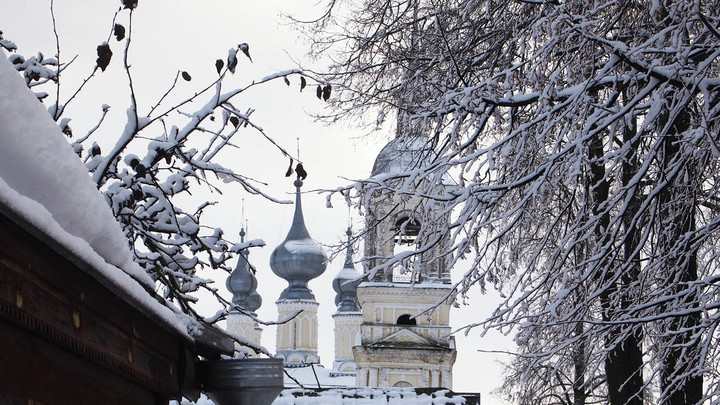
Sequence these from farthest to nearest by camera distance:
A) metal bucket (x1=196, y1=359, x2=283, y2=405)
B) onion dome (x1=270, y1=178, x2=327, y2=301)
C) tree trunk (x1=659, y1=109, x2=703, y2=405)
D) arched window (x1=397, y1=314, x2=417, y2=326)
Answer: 1. onion dome (x1=270, y1=178, x2=327, y2=301)
2. arched window (x1=397, y1=314, x2=417, y2=326)
3. tree trunk (x1=659, y1=109, x2=703, y2=405)
4. metal bucket (x1=196, y1=359, x2=283, y2=405)

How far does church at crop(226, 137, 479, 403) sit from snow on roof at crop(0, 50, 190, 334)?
199 centimetres

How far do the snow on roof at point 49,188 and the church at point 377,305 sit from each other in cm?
199

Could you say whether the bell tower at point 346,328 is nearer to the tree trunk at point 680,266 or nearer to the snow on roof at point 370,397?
the snow on roof at point 370,397

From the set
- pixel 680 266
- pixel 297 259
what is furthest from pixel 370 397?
pixel 297 259

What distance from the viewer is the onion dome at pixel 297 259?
191 feet

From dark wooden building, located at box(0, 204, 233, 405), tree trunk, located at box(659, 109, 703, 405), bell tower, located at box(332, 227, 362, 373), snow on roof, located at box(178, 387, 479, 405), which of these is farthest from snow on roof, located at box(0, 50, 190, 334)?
bell tower, located at box(332, 227, 362, 373)

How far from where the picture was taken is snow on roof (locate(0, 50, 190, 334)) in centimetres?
222

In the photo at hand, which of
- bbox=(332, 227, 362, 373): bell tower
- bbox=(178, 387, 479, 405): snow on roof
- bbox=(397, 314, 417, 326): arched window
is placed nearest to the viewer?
bbox=(178, 387, 479, 405): snow on roof

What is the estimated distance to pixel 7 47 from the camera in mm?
5082

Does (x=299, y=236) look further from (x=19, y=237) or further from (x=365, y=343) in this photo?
(x=19, y=237)

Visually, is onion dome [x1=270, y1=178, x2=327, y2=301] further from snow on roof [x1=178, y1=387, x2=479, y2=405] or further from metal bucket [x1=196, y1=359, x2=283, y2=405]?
metal bucket [x1=196, y1=359, x2=283, y2=405]

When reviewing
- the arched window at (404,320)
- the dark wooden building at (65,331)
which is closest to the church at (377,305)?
the arched window at (404,320)

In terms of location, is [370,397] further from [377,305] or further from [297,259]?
[297,259]

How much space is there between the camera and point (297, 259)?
58344 mm
